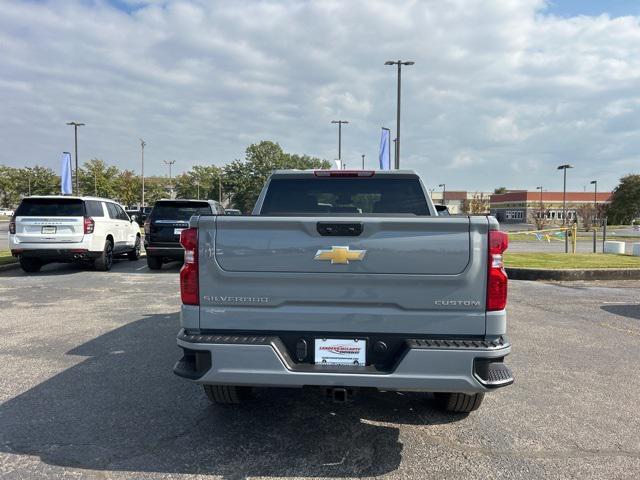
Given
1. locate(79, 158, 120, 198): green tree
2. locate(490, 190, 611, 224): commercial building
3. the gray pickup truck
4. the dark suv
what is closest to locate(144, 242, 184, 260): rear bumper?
the dark suv

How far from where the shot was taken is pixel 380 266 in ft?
9.92

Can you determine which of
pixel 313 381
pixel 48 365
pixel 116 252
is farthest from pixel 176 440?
pixel 116 252

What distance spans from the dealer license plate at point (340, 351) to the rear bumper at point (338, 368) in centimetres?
5

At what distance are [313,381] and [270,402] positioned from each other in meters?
1.33

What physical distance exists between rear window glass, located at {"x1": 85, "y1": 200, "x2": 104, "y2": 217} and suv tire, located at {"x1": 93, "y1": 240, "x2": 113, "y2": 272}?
0.77 meters

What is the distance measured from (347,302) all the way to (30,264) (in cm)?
1161

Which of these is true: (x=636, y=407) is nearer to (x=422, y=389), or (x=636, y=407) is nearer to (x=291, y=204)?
(x=422, y=389)

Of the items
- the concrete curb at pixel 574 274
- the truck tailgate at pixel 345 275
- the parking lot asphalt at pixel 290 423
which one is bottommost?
the parking lot asphalt at pixel 290 423

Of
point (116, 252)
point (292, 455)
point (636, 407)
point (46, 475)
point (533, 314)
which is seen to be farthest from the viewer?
point (116, 252)

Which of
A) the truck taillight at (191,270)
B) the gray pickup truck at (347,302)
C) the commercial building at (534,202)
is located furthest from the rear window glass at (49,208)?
the commercial building at (534,202)

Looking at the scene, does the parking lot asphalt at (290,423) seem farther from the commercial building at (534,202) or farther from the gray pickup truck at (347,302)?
the commercial building at (534,202)

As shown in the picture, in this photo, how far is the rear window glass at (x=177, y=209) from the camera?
40.9 ft

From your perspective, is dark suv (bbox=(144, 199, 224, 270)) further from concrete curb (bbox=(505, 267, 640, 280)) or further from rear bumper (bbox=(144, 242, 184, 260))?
concrete curb (bbox=(505, 267, 640, 280))

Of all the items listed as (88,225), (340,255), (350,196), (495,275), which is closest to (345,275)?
(340,255)
